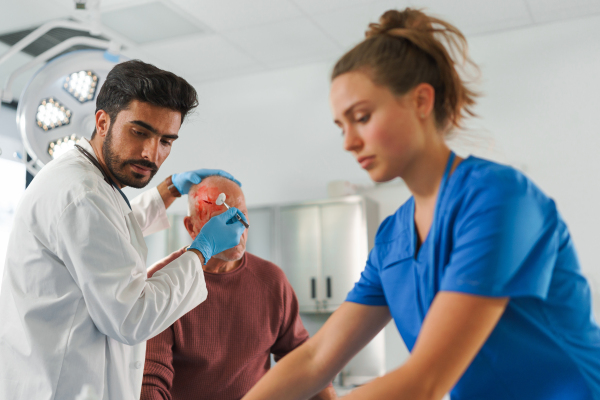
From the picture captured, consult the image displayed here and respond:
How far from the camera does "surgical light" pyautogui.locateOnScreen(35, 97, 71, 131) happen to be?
189 centimetres

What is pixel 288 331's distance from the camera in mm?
1962

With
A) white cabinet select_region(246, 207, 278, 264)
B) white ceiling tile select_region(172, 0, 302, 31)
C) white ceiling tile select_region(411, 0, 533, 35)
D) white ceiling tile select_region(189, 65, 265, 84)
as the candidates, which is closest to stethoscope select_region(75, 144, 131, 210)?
white ceiling tile select_region(172, 0, 302, 31)

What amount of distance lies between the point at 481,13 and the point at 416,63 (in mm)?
3167

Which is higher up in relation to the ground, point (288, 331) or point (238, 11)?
point (238, 11)

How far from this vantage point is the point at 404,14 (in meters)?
0.92

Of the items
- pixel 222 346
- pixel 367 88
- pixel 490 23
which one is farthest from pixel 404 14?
pixel 490 23

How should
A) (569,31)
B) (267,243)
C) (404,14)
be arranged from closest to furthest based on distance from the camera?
1. (404,14)
2. (569,31)
3. (267,243)

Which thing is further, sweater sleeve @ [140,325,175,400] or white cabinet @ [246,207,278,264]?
white cabinet @ [246,207,278,264]

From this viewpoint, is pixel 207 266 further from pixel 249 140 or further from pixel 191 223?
pixel 249 140

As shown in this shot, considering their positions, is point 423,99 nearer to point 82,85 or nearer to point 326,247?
point 82,85

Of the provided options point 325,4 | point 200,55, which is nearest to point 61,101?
point 325,4

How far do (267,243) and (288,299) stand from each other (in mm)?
2362

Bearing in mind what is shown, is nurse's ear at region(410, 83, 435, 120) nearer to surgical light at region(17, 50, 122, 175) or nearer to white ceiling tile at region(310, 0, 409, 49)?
surgical light at region(17, 50, 122, 175)

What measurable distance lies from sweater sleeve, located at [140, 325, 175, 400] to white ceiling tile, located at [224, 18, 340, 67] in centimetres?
268
